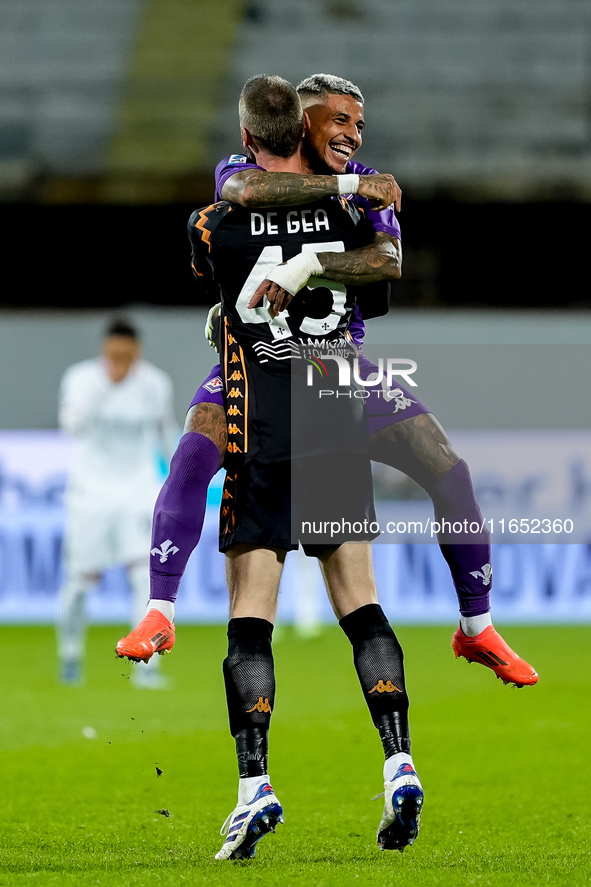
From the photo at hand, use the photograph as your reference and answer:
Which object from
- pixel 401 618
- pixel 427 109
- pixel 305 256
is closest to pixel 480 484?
pixel 401 618

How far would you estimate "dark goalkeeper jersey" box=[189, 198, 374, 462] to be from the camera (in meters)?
3.81

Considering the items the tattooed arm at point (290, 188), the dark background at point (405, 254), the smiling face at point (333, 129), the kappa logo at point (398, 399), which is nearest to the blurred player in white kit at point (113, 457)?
the dark background at point (405, 254)

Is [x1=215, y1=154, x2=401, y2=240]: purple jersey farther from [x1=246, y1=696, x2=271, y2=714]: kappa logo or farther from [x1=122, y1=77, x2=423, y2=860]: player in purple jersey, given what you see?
[x1=246, y1=696, x2=271, y2=714]: kappa logo

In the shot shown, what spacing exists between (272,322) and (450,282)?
9958 mm

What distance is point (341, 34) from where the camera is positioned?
15.3 metres

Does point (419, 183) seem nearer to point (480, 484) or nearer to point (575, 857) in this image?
point (480, 484)

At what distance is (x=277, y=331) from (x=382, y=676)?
1085 mm

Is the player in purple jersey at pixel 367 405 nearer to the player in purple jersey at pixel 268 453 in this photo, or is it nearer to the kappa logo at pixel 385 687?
the player in purple jersey at pixel 268 453

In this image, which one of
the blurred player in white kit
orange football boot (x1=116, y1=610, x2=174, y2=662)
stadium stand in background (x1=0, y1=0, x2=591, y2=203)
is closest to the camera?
orange football boot (x1=116, y1=610, x2=174, y2=662)

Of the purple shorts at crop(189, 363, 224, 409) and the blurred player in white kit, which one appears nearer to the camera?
the purple shorts at crop(189, 363, 224, 409)

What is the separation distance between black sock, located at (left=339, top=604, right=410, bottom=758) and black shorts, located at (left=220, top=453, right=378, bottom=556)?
0.26 m

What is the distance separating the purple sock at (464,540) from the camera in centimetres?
389

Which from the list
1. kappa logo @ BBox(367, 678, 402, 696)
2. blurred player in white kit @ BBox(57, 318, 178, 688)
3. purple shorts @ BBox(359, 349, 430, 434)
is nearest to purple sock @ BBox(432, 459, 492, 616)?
purple shorts @ BBox(359, 349, 430, 434)

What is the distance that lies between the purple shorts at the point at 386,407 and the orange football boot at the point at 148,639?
2.85 feet
